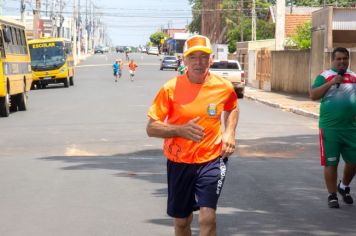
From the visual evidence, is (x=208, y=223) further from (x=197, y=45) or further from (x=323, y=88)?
(x=323, y=88)

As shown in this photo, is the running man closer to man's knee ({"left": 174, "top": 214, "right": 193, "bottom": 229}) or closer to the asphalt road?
man's knee ({"left": 174, "top": 214, "right": 193, "bottom": 229})

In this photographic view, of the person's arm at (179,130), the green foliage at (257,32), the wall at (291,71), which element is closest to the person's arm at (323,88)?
the person's arm at (179,130)

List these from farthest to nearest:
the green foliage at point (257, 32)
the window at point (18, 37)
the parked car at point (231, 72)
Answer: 1. the green foliage at point (257, 32)
2. the parked car at point (231, 72)
3. the window at point (18, 37)

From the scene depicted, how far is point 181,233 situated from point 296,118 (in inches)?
717

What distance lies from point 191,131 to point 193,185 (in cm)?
50

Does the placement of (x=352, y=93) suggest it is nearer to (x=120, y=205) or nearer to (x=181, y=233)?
(x=120, y=205)

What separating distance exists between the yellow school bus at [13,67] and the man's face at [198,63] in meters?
17.6

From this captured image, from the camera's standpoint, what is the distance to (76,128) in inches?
752

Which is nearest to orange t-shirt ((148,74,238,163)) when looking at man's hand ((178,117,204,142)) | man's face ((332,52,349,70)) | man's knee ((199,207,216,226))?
man's hand ((178,117,204,142))

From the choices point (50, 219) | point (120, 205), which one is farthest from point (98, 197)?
point (50, 219)

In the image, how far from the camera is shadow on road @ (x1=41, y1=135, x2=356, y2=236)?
7.73 meters

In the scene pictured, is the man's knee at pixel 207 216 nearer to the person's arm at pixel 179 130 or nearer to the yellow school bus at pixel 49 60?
the person's arm at pixel 179 130

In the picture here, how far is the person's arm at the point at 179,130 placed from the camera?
535 cm

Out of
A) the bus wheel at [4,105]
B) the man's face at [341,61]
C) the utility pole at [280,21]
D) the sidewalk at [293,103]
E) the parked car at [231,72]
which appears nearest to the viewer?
the man's face at [341,61]
